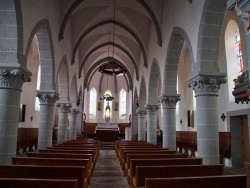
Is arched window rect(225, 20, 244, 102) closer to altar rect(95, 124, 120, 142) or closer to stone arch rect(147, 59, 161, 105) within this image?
stone arch rect(147, 59, 161, 105)

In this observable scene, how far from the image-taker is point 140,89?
20672 mm

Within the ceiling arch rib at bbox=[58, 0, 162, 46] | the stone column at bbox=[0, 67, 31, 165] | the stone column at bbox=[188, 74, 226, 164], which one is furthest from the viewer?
the ceiling arch rib at bbox=[58, 0, 162, 46]

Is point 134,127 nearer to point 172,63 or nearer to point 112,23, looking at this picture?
point 112,23

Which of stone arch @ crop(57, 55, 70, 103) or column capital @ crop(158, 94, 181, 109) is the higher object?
stone arch @ crop(57, 55, 70, 103)

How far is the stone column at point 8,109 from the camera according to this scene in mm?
6508

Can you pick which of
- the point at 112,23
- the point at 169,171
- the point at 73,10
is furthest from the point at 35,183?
the point at 112,23

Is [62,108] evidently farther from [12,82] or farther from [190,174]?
[190,174]

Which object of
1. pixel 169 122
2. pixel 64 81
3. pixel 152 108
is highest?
pixel 64 81

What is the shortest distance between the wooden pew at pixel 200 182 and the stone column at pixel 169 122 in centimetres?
801

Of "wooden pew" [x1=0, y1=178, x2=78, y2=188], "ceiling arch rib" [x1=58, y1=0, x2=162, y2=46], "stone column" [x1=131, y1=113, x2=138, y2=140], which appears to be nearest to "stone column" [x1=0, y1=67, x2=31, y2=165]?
"wooden pew" [x1=0, y1=178, x2=78, y2=188]

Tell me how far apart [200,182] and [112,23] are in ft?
52.3

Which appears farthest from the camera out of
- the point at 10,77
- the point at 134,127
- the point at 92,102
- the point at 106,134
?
the point at 92,102

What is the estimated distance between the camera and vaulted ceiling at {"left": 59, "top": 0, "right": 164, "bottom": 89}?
521 inches

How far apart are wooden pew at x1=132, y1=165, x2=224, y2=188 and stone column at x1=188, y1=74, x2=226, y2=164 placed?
2.44m
